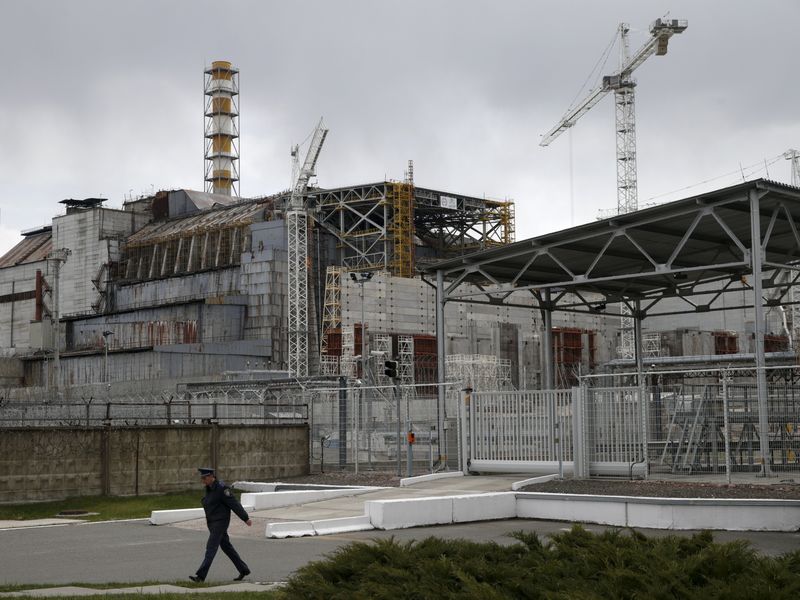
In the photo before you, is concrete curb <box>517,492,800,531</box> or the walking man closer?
the walking man

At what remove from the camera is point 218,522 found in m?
14.9

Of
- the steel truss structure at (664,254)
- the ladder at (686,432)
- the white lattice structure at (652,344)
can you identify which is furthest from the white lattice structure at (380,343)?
the ladder at (686,432)

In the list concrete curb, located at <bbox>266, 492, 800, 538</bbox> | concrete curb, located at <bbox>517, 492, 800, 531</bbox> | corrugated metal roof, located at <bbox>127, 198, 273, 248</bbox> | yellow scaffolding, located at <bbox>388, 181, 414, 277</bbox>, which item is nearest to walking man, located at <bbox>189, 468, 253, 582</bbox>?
concrete curb, located at <bbox>266, 492, 800, 538</bbox>

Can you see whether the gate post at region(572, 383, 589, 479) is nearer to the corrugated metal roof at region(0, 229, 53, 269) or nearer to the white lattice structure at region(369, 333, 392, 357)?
the white lattice structure at region(369, 333, 392, 357)

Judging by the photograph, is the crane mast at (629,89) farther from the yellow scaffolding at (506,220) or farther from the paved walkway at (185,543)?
the paved walkway at (185,543)

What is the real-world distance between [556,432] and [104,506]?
1126cm

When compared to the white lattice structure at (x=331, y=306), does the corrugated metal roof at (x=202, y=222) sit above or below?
above

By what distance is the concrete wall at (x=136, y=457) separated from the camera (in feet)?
89.5

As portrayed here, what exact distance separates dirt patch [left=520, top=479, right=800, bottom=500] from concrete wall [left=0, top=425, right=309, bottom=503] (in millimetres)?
11144

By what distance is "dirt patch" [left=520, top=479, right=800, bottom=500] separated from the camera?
771 inches

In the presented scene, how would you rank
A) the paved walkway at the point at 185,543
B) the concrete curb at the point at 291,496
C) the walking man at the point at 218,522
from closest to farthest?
the walking man at the point at 218,522
the paved walkway at the point at 185,543
the concrete curb at the point at 291,496

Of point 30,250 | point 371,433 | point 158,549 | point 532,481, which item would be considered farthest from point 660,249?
point 30,250

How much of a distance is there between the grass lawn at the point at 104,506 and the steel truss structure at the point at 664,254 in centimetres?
853

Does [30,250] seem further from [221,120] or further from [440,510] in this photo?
[440,510]
